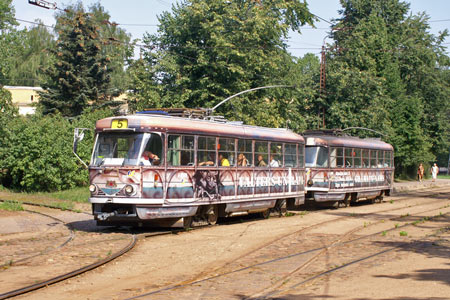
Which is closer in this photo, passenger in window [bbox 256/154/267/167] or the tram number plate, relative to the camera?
the tram number plate

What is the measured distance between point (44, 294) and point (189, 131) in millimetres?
8296

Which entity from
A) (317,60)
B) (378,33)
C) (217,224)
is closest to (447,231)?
(217,224)

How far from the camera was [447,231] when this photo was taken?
55.0ft

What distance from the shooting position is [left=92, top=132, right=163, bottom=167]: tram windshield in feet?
49.4

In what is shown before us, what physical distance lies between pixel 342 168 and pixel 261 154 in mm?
7071

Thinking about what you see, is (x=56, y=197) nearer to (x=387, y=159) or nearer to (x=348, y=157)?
(x=348, y=157)

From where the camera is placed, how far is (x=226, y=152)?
58.2 ft

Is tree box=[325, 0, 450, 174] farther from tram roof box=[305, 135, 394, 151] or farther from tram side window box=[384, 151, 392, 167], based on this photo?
tram roof box=[305, 135, 394, 151]

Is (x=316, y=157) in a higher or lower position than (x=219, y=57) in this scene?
lower

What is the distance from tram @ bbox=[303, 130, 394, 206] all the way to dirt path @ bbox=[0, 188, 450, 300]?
255 inches

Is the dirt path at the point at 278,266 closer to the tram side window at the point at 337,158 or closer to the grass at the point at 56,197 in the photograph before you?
the tram side window at the point at 337,158

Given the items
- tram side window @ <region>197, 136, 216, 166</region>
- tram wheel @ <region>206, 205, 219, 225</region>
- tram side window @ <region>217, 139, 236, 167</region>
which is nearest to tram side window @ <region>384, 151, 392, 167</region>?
tram side window @ <region>217, 139, 236, 167</region>

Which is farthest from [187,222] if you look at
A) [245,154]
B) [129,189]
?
[245,154]

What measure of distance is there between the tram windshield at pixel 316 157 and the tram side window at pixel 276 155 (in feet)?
12.0
